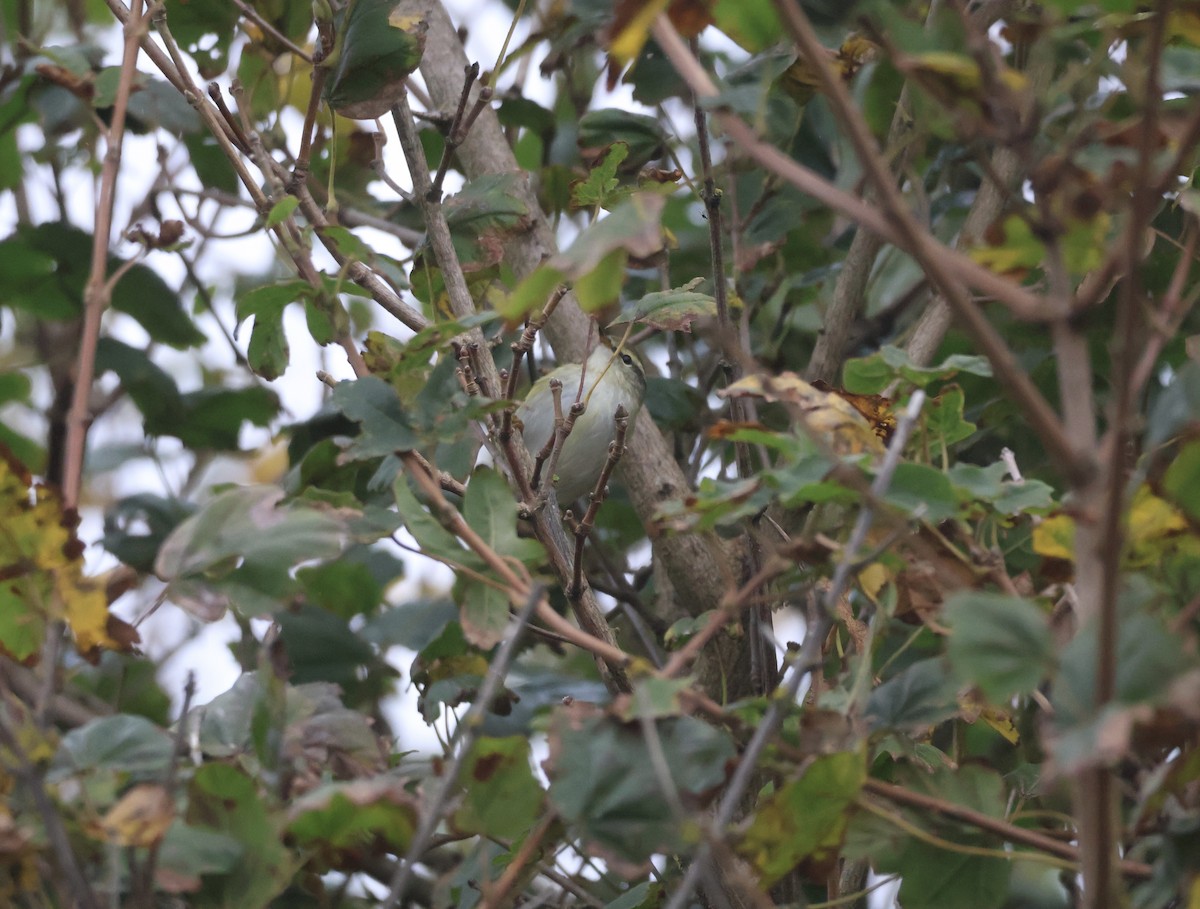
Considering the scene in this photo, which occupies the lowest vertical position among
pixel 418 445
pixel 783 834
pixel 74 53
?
pixel 783 834

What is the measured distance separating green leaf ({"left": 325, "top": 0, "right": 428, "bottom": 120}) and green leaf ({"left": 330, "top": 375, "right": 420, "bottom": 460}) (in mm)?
402

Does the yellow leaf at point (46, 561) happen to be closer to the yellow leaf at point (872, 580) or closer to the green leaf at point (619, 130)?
the yellow leaf at point (872, 580)

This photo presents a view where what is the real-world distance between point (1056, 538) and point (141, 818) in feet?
2.00

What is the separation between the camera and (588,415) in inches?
99.0

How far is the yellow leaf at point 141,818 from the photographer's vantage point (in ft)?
2.39

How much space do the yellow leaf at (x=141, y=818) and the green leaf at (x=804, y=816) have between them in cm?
35

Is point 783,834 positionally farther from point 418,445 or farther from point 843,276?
point 843,276

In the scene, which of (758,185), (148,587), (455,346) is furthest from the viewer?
(148,587)

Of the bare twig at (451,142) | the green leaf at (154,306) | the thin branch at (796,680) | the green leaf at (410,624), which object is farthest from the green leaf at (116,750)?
the green leaf at (154,306)

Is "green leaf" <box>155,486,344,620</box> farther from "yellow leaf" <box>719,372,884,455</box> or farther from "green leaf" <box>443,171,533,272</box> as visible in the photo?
"green leaf" <box>443,171,533,272</box>

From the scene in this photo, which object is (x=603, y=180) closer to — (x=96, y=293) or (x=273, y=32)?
(x=273, y=32)

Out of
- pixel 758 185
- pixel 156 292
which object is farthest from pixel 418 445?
pixel 156 292

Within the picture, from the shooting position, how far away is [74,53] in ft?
5.97

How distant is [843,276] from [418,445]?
1.04 m
